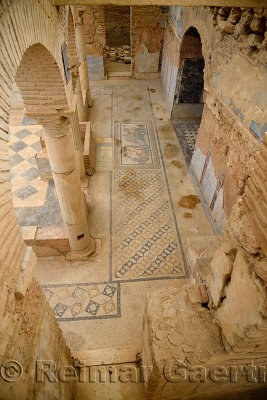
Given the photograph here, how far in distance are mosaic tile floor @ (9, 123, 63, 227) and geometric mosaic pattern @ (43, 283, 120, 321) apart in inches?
49.0

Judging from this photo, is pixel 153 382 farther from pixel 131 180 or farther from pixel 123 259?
pixel 131 180

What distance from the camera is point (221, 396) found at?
231cm

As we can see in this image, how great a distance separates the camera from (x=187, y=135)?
275 inches

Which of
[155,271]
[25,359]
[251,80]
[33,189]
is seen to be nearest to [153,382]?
[25,359]

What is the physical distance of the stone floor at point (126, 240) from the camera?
3498mm

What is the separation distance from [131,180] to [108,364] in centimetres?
361

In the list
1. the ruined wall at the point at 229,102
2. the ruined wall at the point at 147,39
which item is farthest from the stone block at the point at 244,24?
the ruined wall at the point at 147,39

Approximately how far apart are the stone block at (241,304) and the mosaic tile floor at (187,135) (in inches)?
183

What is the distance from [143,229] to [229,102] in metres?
2.44

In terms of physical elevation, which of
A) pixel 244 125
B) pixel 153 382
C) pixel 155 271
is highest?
pixel 244 125

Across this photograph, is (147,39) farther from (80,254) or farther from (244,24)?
(80,254)

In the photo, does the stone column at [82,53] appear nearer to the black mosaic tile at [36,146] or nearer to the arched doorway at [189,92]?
the black mosaic tile at [36,146]

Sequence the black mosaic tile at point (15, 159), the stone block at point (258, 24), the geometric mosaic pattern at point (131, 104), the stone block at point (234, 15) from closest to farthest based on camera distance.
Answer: the stone block at point (258, 24), the stone block at point (234, 15), the black mosaic tile at point (15, 159), the geometric mosaic pattern at point (131, 104)

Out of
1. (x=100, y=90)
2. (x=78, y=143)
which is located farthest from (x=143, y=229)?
(x=100, y=90)
